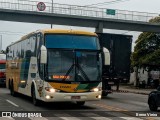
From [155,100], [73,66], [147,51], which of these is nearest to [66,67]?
[73,66]

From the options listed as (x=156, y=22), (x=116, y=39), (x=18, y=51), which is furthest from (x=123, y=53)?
(x=156, y=22)

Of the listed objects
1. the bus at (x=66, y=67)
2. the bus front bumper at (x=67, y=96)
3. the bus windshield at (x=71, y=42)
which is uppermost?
the bus windshield at (x=71, y=42)

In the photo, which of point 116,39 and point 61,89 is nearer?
point 61,89

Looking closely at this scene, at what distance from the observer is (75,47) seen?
1797 cm

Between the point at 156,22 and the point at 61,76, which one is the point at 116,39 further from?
the point at 156,22

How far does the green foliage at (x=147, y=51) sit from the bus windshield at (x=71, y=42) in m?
33.3

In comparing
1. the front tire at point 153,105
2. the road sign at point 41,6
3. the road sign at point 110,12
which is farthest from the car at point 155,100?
the road sign at point 110,12

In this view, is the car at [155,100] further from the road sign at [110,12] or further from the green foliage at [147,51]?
the green foliage at [147,51]

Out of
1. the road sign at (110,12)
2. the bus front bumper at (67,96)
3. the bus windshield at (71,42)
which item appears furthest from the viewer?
the road sign at (110,12)

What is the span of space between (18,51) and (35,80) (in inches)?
237

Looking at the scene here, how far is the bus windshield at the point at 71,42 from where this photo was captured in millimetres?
17875

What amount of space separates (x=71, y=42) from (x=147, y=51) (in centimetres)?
3633

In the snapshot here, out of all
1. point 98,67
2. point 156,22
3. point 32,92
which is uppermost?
point 156,22

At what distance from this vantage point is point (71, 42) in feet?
59.3
